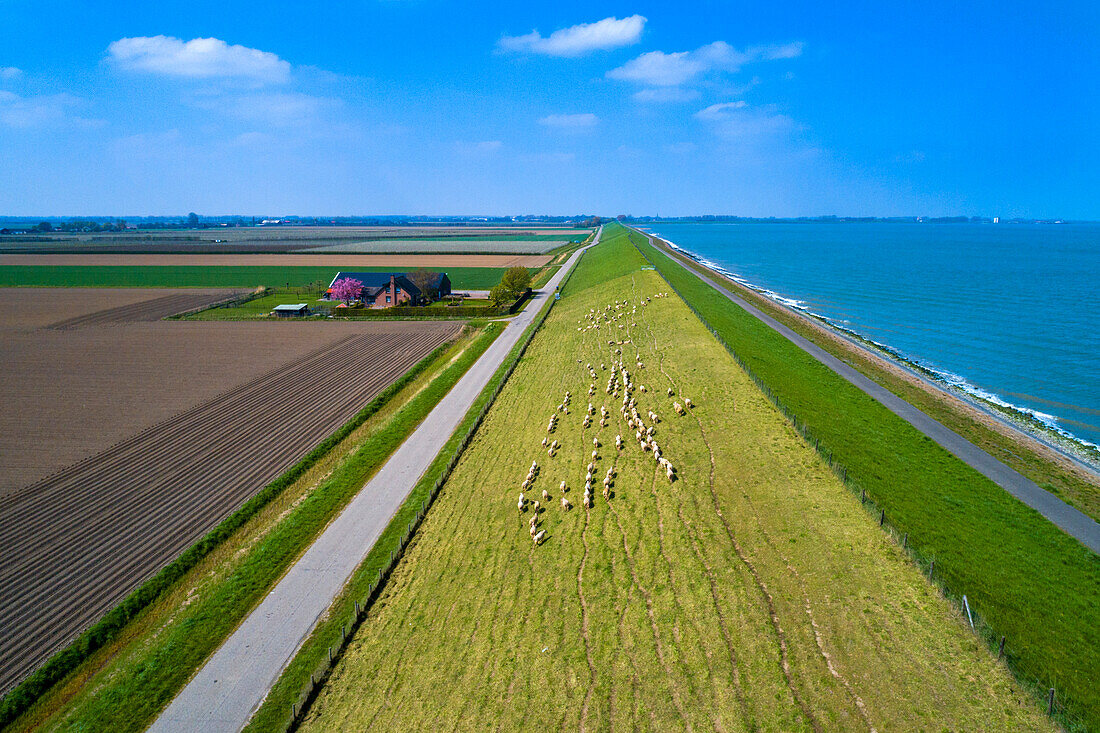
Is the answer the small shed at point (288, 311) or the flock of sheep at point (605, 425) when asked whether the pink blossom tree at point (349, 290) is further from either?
the flock of sheep at point (605, 425)

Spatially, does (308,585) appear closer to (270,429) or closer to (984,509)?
(270,429)

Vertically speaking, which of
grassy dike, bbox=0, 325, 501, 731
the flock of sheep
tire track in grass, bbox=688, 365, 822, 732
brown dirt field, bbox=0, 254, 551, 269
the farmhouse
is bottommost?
grassy dike, bbox=0, 325, 501, 731

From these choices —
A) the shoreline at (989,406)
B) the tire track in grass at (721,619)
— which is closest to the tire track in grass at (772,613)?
the tire track in grass at (721,619)

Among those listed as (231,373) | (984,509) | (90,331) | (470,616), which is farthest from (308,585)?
(90,331)

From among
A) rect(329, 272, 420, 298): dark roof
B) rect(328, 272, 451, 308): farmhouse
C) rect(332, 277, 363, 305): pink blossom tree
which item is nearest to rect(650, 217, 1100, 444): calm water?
rect(328, 272, 451, 308): farmhouse

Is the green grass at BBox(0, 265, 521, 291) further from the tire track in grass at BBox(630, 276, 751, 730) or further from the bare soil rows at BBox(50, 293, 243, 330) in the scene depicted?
the tire track in grass at BBox(630, 276, 751, 730)

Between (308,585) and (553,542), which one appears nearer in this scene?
(308,585)

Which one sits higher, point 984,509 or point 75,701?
point 984,509
